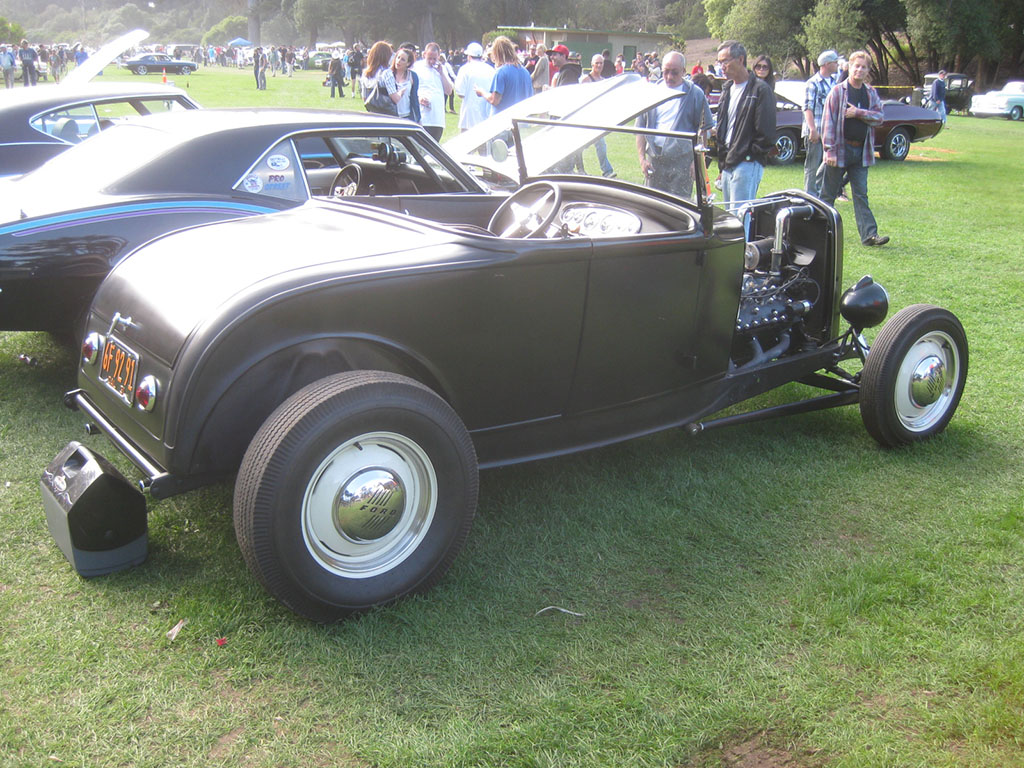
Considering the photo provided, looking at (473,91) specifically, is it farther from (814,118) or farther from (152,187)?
(152,187)

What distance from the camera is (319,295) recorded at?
2752mm

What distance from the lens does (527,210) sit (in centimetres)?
407

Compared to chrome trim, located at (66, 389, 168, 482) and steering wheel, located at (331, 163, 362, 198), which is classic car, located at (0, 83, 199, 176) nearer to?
steering wheel, located at (331, 163, 362, 198)

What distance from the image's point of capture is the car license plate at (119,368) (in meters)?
2.89

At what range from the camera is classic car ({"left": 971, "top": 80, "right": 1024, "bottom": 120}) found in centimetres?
3122

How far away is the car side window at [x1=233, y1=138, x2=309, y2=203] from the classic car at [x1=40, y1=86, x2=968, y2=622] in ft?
4.55

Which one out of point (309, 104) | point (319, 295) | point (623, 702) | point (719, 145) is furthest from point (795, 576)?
point (309, 104)

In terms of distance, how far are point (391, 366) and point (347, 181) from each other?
301 centimetres

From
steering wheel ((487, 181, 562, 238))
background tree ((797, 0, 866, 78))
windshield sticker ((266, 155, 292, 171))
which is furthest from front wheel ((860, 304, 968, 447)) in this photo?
background tree ((797, 0, 866, 78))

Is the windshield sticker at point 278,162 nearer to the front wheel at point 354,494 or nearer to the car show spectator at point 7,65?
the front wheel at point 354,494

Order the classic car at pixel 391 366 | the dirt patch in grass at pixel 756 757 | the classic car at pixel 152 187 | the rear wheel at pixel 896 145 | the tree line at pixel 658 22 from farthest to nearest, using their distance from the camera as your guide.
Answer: the tree line at pixel 658 22 → the rear wheel at pixel 896 145 → the classic car at pixel 152 187 → the classic car at pixel 391 366 → the dirt patch in grass at pixel 756 757

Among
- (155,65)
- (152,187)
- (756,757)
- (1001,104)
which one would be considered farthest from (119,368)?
(155,65)

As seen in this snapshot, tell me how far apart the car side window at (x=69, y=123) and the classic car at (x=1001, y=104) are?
1317 inches

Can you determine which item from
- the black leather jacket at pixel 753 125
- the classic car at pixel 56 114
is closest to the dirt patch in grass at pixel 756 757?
the classic car at pixel 56 114
